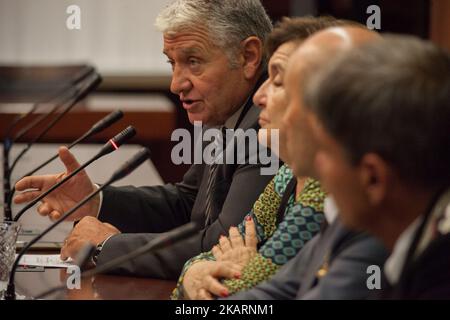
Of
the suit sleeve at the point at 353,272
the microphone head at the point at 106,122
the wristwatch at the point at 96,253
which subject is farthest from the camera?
the microphone head at the point at 106,122

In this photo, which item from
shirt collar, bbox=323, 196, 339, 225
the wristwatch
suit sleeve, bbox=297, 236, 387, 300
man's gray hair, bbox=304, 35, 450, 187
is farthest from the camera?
the wristwatch

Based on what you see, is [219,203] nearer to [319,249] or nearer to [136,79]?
[319,249]

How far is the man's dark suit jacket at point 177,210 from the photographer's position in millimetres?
2766

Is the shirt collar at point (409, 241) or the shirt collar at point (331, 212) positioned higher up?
the shirt collar at point (409, 241)

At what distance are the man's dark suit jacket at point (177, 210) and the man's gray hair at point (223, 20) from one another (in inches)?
8.3

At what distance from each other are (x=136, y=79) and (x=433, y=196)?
5900mm

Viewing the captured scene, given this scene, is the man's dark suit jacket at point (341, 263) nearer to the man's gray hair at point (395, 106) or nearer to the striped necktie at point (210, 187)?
the man's gray hair at point (395, 106)

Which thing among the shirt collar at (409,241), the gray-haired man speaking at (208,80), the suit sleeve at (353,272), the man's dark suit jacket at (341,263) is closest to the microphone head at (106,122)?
the gray-haired man speaking at (208,80)

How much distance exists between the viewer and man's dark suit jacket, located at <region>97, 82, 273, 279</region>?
2766 millimetres

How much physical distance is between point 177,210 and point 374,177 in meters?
2.14

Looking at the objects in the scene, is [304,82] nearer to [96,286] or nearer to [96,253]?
[96,286]

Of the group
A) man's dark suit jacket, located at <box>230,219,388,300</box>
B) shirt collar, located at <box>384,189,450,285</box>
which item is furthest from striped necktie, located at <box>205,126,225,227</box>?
shirt collar, located at <box>384,189,450,285</box>

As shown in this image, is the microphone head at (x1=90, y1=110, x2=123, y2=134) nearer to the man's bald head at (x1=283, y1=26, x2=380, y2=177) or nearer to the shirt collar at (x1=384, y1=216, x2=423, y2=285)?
the man's bald head at (x1=283, y1=26, x2=380, y2=177)

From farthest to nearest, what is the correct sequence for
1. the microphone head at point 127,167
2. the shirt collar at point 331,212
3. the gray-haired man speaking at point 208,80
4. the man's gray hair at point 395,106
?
1. the gray-haired man speaking at point 208,80
2. the microphone head at point 127,167
3. the shirt collar at point 331,212
4. the man's gray hair at point 395,106
